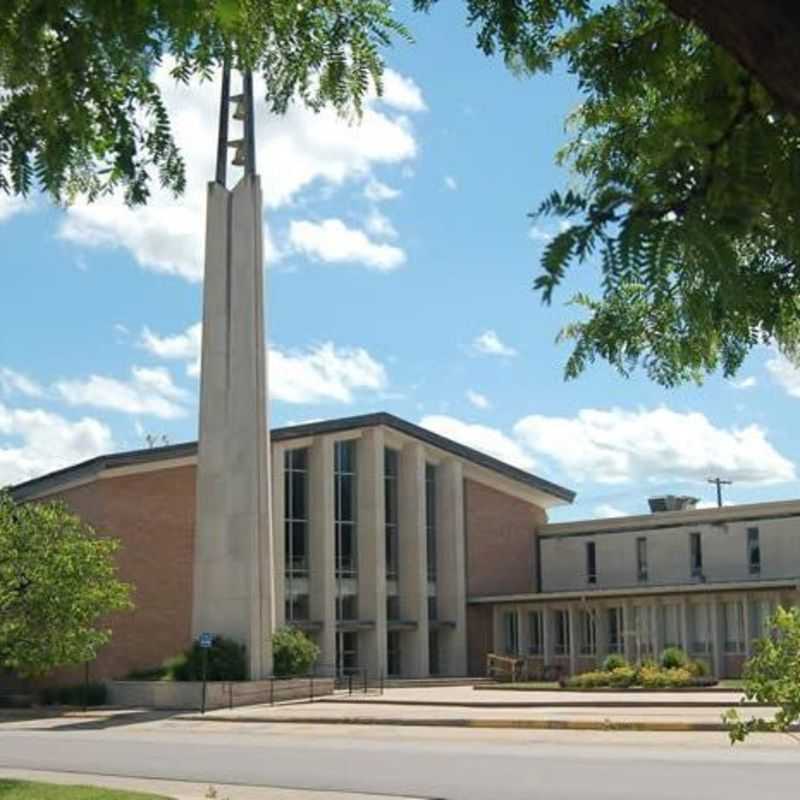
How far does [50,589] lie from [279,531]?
13.9 metres

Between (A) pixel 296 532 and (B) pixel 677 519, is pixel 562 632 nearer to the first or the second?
(B) pixel 677 519

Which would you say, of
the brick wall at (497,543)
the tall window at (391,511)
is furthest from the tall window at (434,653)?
the tall window at (391,511)

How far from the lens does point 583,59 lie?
4.13 meters

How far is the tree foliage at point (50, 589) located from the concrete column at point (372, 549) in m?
13.4

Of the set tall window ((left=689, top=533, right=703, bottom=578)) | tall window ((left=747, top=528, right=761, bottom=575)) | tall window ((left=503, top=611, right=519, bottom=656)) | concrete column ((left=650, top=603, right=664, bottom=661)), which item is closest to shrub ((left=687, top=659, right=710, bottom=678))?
concrete column ((left=650, top=603, right=664, bottom=661))

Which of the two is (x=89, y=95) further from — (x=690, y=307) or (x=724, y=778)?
(x=724, y=778)

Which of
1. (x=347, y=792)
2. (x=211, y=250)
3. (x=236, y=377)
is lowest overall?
(x=347, y=792)

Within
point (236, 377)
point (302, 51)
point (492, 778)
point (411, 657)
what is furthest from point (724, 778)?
point (411, 657)

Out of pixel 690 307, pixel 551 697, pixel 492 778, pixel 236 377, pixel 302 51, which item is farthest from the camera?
pixel 236 377

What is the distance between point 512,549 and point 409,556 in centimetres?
573

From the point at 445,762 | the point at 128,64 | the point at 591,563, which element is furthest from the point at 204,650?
the point at 128,64

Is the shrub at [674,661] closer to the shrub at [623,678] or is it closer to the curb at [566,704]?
the shrub at [623,678]

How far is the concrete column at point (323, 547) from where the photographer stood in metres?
52.5

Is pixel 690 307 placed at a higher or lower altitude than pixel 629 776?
higher
